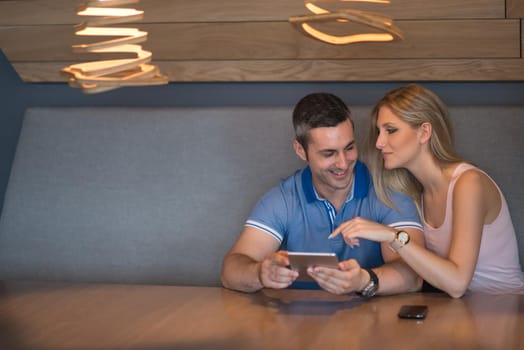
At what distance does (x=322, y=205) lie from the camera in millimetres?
2717

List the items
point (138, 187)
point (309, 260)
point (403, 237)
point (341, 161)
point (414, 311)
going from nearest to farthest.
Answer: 1. point (414, 311)
2. point (309, 260)
3. point (403, 237)
4. point (341, 161)
5. point (138, 187)

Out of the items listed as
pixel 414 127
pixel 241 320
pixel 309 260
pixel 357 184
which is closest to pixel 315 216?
pixel 357 184

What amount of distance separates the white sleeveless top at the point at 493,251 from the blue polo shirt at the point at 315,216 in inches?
4.4

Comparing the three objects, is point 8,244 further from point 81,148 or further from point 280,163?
point 280,163

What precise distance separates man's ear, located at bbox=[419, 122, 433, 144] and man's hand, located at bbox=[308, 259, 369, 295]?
58 cm

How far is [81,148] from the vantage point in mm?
3281

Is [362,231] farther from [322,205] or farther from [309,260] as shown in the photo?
[322,205]

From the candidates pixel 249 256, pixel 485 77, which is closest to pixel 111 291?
pixel 249 256

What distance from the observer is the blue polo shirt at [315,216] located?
2.69 m

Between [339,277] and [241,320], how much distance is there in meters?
0.30

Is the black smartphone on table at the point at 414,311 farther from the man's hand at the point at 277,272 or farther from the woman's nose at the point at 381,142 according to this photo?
the woman's nose at the point at 381,142

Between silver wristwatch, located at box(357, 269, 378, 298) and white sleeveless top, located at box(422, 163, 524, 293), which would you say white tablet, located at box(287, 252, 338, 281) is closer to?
silver wristwatch, located at box(357, 269, 378, 298)

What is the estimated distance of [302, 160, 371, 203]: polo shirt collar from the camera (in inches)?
106

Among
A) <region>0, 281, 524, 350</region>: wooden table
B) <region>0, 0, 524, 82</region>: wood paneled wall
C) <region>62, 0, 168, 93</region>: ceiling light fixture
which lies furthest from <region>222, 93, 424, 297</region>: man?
<region>62, 0, 168, 93</region>: ceiling light fixture
